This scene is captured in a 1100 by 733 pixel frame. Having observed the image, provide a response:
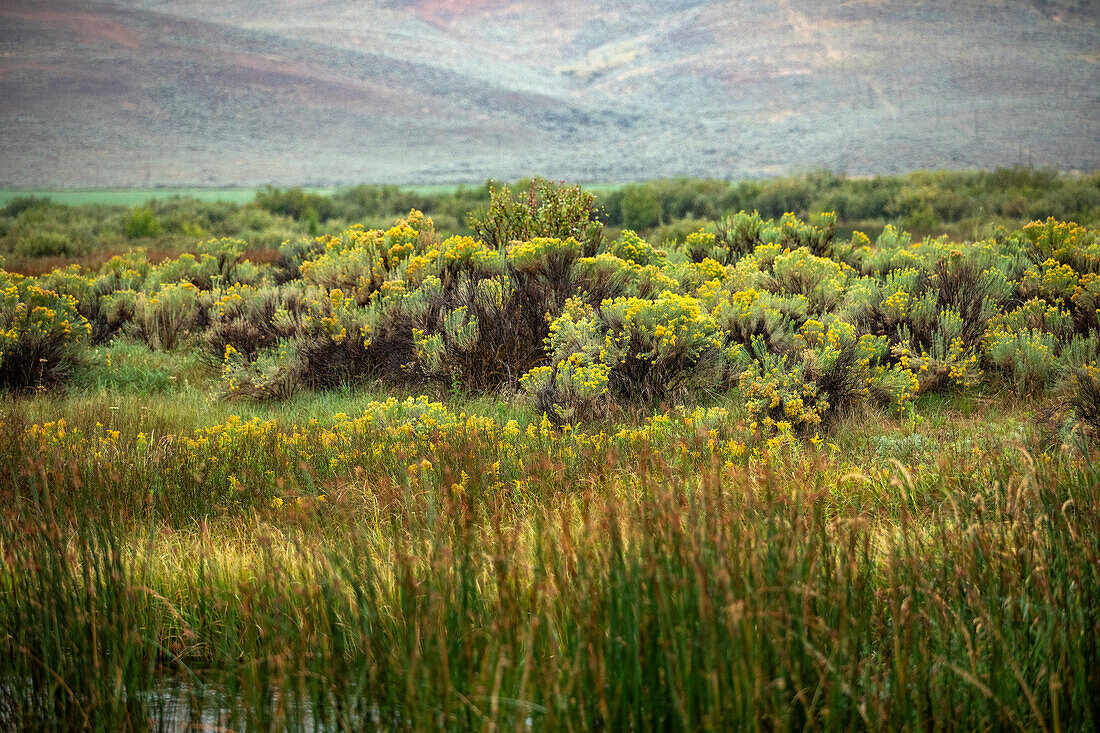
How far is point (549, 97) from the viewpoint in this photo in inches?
6240

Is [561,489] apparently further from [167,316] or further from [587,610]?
[167,316]

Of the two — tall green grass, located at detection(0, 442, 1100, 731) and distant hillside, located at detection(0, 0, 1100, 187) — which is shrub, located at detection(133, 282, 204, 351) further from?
distant hillside, located at detection(0, 0, 1100, 187)

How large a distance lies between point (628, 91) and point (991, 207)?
14328 centimetres

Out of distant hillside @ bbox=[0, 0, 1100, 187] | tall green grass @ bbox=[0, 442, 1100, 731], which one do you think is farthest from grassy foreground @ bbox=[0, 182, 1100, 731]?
distant hillside @ bbox=[0, 0, 1100, 187]

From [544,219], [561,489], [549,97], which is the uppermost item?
[549,97]

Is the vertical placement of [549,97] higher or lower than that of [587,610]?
higher

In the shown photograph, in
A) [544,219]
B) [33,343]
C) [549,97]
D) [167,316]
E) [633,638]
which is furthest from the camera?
[549,97]

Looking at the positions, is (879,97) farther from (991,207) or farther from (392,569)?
(392,569)

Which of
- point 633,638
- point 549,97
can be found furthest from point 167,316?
point 549,97

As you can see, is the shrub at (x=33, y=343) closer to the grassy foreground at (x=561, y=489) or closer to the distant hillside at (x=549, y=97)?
the grassy foreground at (x=561, y=489)

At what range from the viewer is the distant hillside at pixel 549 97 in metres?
111

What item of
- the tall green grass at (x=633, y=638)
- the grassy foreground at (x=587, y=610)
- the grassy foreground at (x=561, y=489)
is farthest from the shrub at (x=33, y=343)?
the tall green grass at (x=633, y=638)

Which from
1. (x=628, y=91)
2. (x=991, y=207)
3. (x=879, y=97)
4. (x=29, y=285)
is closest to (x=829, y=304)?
(x=29, y=285)

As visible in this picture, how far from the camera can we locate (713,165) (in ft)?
378
